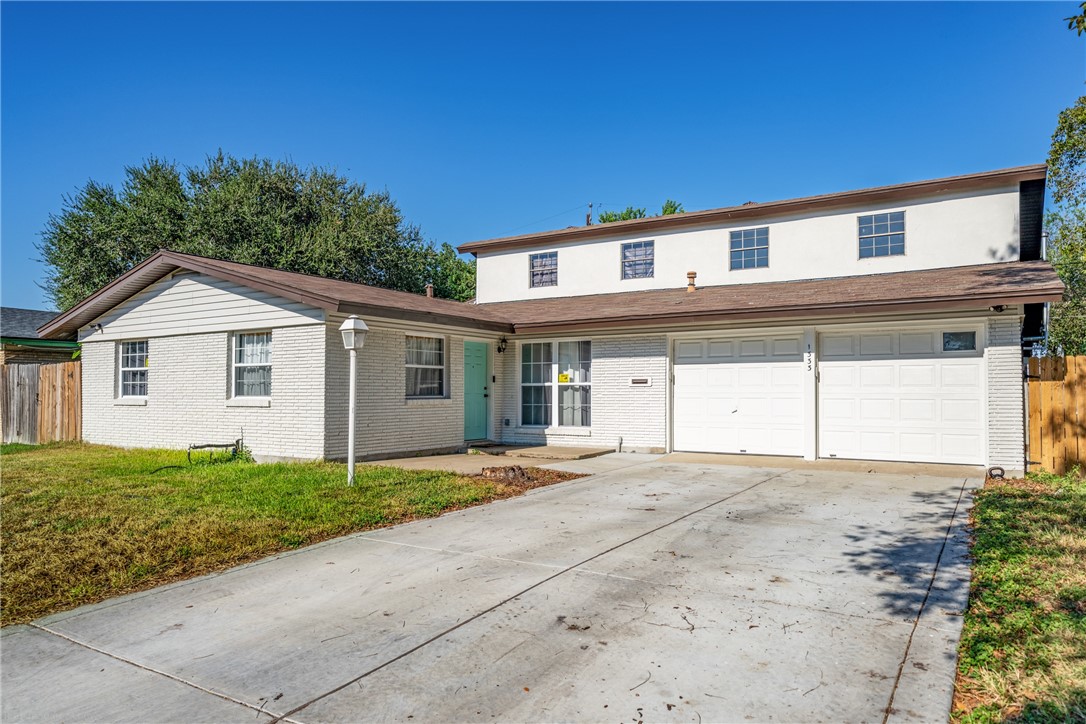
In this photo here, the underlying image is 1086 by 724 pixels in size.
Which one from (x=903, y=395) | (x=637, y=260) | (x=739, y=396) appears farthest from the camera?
(x=637, y=260)

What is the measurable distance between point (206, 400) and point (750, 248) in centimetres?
1279

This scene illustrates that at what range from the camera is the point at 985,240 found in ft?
43.5

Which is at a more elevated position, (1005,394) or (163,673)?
(1005,394)

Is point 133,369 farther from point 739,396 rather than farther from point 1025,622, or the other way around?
point 1025,622

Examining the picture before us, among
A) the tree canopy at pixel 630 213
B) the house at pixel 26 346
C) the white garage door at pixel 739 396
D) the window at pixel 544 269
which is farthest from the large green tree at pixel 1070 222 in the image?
the house at pixel 26 346

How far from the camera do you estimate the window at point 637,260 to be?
55.1ft

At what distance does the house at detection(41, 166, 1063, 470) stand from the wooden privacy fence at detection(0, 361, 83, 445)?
79 centimetres

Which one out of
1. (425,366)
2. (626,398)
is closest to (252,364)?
(425,366)

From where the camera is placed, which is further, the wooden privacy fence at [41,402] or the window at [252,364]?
the wooden privacy fence at [41,402]

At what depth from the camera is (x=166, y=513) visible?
7180 mm

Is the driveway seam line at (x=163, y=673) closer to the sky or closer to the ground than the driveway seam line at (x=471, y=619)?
closer to the ground

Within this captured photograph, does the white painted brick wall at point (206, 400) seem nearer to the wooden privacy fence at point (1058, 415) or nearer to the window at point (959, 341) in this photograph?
the window at point (959, 341)

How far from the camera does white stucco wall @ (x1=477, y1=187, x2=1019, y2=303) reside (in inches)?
522

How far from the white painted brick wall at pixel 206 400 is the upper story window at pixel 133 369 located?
0.22 m
